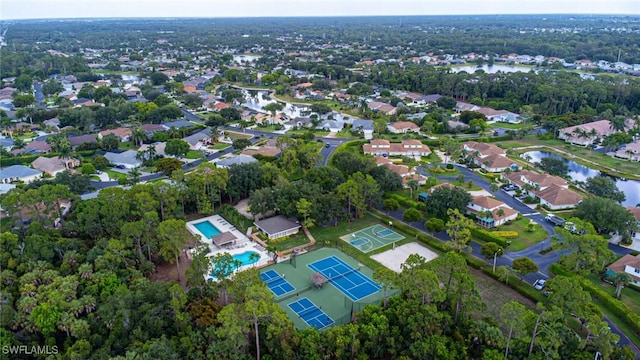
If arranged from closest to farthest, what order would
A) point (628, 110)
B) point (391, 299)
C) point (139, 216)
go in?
point (391, 299)
point (139, 216)
point (628, 110)

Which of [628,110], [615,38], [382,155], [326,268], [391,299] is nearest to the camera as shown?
[391,299]

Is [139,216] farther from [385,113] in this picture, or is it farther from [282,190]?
[385,113]

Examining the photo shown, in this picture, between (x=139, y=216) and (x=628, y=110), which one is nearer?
(x=139, y=216)

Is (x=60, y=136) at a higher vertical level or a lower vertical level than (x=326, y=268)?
higher

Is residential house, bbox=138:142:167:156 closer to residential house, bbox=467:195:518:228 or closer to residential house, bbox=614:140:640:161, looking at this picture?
residential house, bbox=467:195:518:228

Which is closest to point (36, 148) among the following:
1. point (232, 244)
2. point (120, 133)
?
point (120, 133)

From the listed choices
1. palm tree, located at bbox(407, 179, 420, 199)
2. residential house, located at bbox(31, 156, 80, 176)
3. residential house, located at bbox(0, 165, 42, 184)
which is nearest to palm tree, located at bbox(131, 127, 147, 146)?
residential house, located at bbox(31, 156, 80, 176)

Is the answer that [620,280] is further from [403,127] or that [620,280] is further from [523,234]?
[403,127]

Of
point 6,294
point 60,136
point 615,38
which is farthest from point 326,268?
point 615,38
